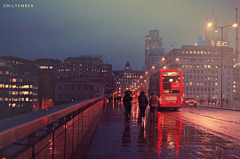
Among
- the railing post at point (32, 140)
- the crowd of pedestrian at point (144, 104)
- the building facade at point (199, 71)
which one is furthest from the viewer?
the building facade at point (199, 71)

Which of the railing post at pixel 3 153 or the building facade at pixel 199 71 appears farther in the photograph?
the building facade at pixel 199 71

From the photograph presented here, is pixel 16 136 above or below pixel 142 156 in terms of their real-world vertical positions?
above

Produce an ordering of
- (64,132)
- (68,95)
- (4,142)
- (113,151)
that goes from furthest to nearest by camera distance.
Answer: (68,95), (113,151), (64,132), (4,142)

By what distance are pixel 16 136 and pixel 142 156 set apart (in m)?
4.25

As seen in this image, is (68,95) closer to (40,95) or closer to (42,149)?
(40,95)

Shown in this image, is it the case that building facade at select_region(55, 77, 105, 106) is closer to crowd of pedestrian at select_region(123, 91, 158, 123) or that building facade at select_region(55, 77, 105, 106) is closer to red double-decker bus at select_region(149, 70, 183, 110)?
red double-decker bus at select_region(149, 70, 183, 110)

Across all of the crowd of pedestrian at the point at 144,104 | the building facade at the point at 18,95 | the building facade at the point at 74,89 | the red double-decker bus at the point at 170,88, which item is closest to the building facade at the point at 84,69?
the building facade at the point at 74,89

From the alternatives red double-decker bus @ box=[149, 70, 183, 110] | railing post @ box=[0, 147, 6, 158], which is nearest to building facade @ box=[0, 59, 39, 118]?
red double-decker bus @ box=[149, 70, 183, 110]

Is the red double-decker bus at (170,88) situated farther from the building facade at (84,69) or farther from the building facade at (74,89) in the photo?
the building facade at (84,69)

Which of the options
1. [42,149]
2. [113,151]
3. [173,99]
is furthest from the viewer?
[173,99]

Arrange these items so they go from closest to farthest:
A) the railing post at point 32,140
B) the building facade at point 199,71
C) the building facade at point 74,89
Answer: the railing post at point 32,140 < the building facade at point 199,71 < the building facade at point 74,89

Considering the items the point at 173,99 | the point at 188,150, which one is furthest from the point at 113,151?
the point at 173,99

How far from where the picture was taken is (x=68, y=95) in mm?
128875

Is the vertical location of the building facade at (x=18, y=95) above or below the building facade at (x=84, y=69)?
below
